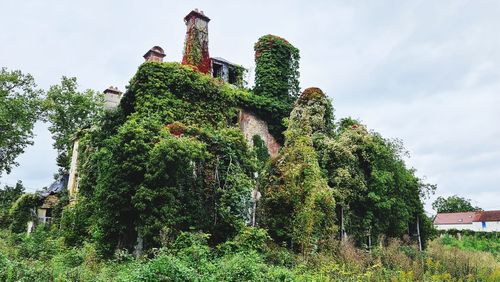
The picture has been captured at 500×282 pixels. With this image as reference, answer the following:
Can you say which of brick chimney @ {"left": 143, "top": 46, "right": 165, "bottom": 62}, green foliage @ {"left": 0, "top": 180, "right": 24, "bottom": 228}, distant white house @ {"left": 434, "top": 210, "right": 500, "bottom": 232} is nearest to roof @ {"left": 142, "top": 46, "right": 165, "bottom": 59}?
brick chimney @ {"left": 143, "top": 46, "right": 165, "bottom": 62}

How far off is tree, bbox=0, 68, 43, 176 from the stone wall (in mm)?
19275

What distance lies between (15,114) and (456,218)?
205 feet

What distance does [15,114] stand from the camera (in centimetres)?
3086

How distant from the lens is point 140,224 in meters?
13.4

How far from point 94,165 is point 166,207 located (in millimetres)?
7825

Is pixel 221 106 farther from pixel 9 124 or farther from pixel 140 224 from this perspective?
pixel 9 124

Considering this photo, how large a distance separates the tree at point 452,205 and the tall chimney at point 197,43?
6957 centimetres

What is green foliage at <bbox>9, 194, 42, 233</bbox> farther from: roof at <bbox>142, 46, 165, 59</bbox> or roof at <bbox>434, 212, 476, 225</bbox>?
roof at <bbox>434, 212, 476, 225</bbox>

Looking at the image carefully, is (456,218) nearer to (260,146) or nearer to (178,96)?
(260,146)

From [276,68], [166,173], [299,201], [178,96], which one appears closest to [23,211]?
[178,96]

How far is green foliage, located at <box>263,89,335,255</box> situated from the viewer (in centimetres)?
1584

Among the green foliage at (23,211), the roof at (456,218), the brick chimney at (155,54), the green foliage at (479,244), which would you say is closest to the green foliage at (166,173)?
the brick chimney at (155,54)

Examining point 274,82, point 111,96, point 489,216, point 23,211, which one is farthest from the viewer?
point 489,216

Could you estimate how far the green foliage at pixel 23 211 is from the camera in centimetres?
2619
